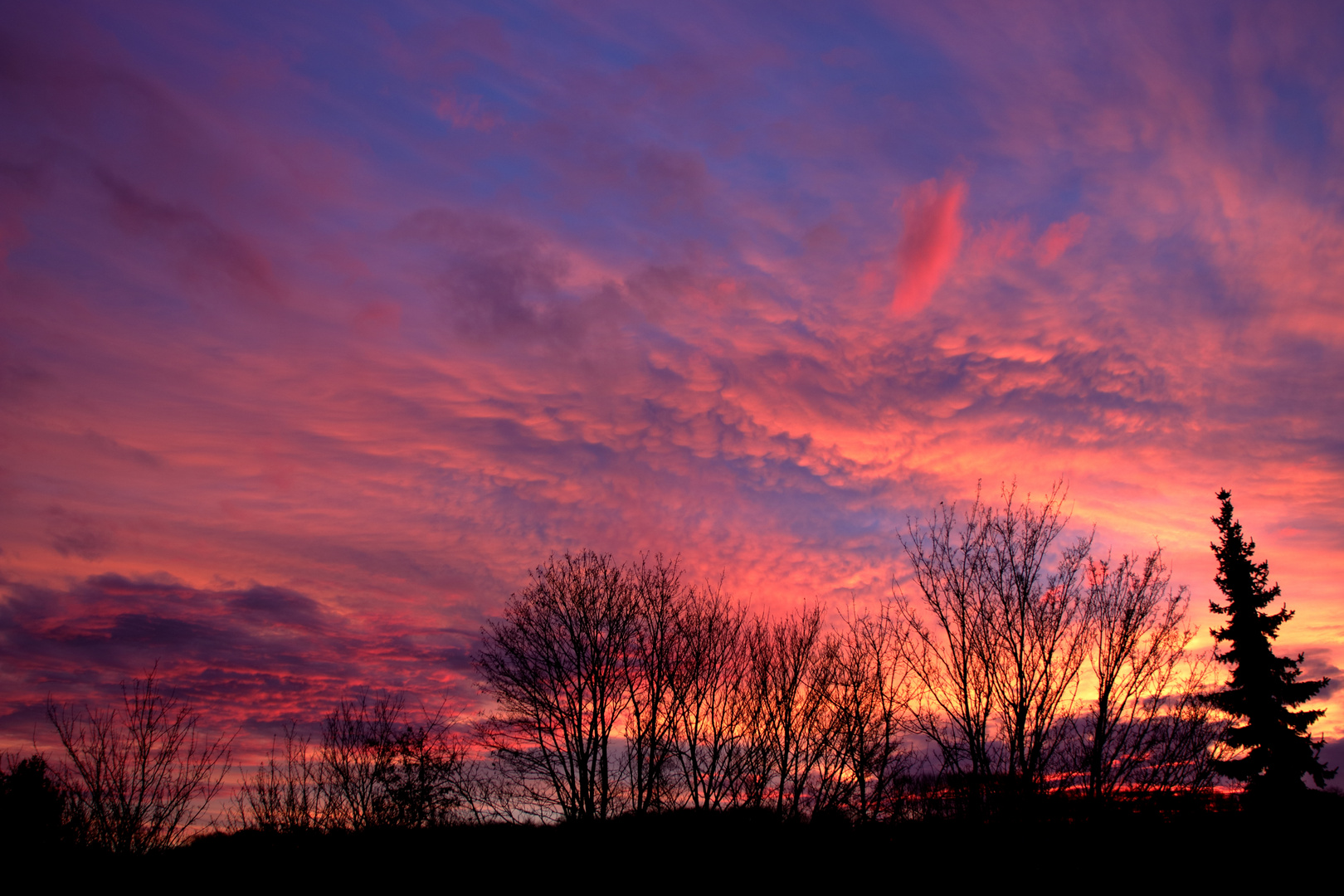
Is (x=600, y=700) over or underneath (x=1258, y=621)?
underneath

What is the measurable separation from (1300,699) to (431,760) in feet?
120

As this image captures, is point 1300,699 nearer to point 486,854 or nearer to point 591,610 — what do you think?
point 591,610

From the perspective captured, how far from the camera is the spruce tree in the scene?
2647 cm

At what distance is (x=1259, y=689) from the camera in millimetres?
27906

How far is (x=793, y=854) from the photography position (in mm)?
18500

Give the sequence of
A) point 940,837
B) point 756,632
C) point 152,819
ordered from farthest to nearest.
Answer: point 756,632 < point 152,819 < point 940,837

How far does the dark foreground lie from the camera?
15.0 meters

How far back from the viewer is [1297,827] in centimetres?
1745

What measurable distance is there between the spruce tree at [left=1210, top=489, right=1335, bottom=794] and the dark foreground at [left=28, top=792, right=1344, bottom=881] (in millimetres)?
3336

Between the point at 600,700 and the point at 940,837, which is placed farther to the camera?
the point at 600,700

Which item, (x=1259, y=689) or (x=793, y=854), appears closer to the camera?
(x=793, y=854)

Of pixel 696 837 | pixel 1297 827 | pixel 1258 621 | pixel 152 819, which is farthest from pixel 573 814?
pixel 1258 621

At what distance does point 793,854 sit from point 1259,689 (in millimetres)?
23058

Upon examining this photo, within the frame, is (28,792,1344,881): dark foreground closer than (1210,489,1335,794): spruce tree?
Yes
